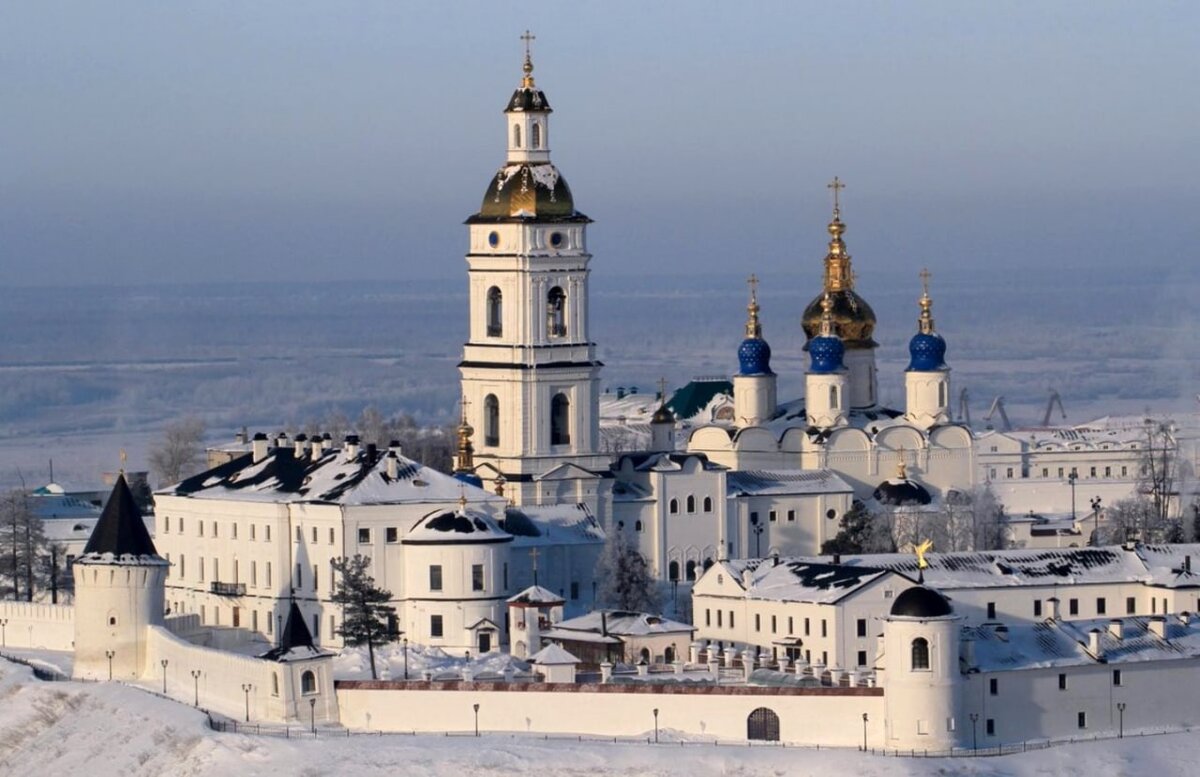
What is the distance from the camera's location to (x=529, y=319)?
76.6m

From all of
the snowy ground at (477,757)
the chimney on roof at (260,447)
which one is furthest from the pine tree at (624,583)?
the snowy ground at (477,757)

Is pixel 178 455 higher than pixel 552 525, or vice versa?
pixel 178 455

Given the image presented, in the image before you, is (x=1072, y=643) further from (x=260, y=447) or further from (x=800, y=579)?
(x=260, y=447)

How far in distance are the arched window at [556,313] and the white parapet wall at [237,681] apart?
13414mm

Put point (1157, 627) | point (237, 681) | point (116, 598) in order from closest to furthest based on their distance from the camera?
1. point (1157, 627)
2. point (237, 681)
3. point (116, 598)

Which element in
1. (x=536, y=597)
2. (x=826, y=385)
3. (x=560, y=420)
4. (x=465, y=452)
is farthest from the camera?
(x=826, y=385)

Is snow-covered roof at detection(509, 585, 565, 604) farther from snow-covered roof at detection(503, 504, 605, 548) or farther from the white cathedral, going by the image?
snow-covered roof at detection(503, 504, 605, 548)

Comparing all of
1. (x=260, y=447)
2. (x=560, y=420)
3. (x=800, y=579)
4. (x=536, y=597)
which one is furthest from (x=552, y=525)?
(x=800, y=579)

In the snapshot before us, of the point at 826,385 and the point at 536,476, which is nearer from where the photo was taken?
the point at 536,476

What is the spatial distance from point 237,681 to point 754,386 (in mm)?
26266

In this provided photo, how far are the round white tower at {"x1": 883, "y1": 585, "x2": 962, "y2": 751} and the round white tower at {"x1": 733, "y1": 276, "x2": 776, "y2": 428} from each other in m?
27.9

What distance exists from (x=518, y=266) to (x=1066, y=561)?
13.3 meters

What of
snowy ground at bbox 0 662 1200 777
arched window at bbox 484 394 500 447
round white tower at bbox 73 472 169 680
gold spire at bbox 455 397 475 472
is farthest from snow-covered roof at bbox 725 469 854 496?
snowy ground at bbox 0 662 1200 777

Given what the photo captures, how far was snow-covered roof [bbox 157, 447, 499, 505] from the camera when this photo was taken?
6994 centimetres
